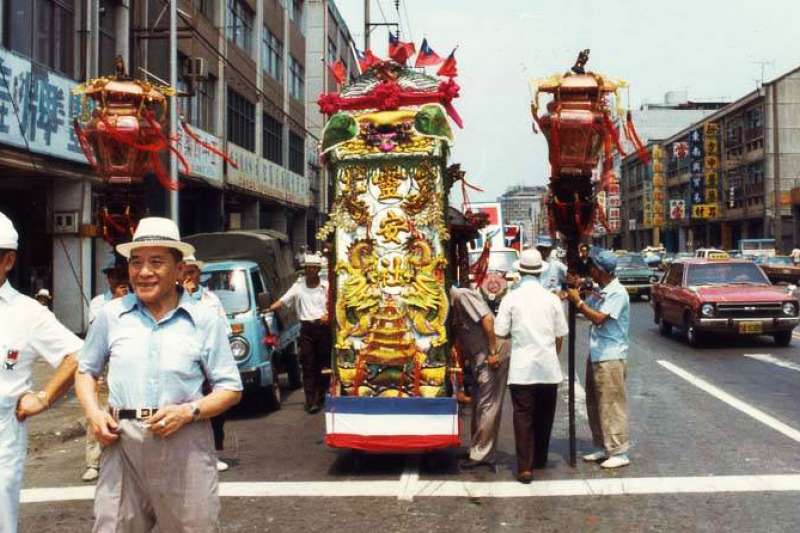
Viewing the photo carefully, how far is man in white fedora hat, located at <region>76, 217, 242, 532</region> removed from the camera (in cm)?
350

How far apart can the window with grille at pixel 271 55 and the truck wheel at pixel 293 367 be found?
74.1 ft

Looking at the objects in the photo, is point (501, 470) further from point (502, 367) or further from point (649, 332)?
point (649, 332)

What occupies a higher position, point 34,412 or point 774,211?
point 774,211

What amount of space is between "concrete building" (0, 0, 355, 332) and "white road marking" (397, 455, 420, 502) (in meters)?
4.82

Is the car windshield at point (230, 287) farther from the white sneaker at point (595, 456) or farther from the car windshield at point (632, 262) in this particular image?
the car windshield at point (632, 262)

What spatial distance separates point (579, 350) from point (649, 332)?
4.16 m

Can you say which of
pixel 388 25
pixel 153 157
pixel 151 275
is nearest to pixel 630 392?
pixel 153 157

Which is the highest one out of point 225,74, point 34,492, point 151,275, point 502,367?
point 225,74

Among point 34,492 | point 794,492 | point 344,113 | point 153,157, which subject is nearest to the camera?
point 794,492

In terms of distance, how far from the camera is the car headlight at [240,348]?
32.6ft

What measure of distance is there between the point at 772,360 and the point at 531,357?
887cm

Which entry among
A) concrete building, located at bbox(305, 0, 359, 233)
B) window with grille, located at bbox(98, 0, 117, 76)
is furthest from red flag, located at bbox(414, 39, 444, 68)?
concrete building, located at bbox(305, 0, 359, 233)

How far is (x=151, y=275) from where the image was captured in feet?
11.8

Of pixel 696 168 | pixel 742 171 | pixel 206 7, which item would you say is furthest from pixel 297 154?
pixel 696 168
